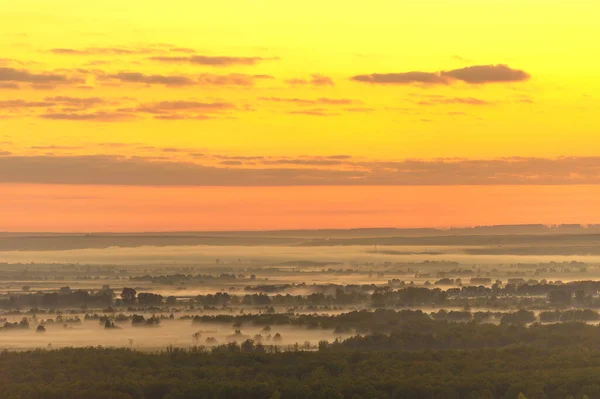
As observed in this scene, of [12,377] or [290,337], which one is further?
[290,337]

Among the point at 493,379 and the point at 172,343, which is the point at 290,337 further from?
the point at 493,379

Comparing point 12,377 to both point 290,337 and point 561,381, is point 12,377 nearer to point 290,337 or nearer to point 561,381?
point 561,381

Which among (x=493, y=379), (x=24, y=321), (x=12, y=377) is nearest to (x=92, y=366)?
(x=12, y=377)

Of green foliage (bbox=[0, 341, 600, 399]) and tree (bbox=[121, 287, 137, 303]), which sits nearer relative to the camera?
green foliage (bbox=[0, 341, 600, 399])

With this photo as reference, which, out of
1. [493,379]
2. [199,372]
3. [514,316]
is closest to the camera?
[493,379]

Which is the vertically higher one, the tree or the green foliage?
the tree

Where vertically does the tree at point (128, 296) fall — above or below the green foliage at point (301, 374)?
above

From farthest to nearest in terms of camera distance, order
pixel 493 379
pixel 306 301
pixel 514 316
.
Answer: pixel 306 301 → pixel 514 316 → pixel 493 379

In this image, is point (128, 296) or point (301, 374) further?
point (128, 296)

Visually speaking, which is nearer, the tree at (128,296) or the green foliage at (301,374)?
the green foliage at (301,374)

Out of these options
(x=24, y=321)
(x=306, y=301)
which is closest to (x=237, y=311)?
(x=306, y=301)

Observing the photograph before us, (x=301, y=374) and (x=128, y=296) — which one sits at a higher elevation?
(x=128, y=296)
